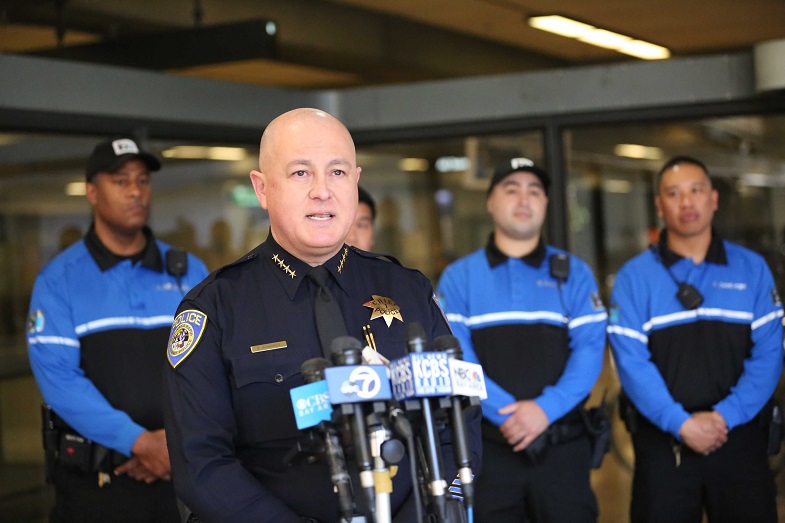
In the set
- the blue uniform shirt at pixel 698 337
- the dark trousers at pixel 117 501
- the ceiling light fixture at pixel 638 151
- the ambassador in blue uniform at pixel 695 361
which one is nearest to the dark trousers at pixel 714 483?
the ambassador in blue uniform at pixel 695 361

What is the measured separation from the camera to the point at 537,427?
377cm

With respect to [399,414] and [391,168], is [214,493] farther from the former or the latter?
[391,168]

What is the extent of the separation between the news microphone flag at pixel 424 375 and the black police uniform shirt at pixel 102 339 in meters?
2.02

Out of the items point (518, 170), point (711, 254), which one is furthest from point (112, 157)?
point (711, 254)

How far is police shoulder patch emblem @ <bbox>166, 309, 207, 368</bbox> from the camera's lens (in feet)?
7.08

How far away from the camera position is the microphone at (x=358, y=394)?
1717 millimetres

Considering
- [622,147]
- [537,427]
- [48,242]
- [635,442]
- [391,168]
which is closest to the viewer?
[537,427]

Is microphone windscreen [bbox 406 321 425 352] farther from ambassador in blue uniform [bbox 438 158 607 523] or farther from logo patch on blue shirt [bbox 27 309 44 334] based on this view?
logo patch on blue shirt [bbox 27 309 44 334]

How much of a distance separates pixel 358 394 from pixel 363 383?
23mm

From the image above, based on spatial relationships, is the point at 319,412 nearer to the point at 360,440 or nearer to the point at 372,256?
the point at 360,440

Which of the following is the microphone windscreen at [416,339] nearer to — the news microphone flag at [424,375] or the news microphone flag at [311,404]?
the news microphone flag at [424,375]

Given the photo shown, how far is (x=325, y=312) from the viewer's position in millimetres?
2264

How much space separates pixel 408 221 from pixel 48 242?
2.09 meters

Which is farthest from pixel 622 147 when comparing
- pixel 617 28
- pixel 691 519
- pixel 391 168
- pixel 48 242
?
pixel 48 242
